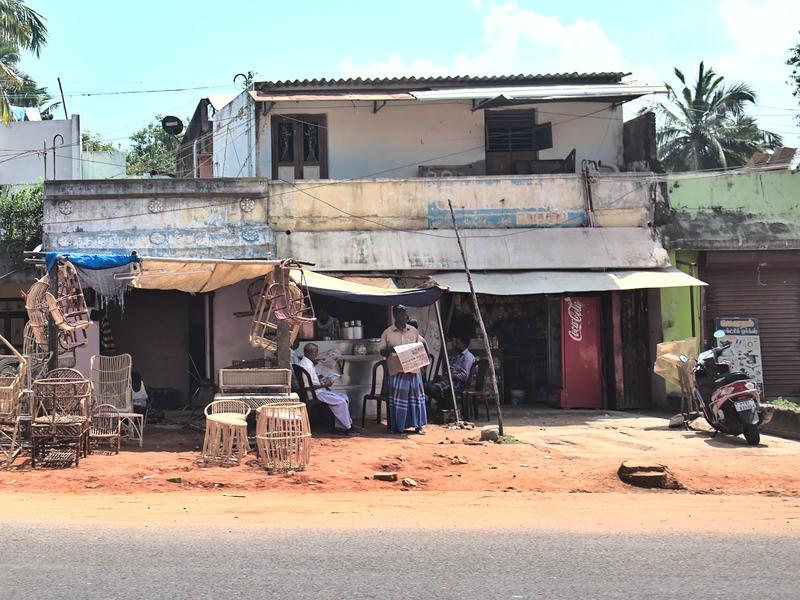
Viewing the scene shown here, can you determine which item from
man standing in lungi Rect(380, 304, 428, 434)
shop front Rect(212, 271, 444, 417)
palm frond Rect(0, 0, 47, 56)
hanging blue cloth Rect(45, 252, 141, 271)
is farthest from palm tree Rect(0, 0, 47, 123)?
man standing in lungi Rect(380, 304, 428, 434)

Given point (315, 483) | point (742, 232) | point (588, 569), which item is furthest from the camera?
point (742, 232)

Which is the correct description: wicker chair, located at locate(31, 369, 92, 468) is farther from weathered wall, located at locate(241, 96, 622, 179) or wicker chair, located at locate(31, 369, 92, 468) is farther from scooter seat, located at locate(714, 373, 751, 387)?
weathered wall, located at locate(241, 96, 622, 179)

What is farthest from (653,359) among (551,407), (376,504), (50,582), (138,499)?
(50,582)

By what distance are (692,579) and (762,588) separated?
0.40 m

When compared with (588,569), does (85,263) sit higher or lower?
higher

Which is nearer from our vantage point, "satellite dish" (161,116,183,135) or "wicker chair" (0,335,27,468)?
"wicker chair" (0,335,27,468)

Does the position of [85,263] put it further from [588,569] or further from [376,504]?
[588,569]

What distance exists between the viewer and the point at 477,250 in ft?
52.4

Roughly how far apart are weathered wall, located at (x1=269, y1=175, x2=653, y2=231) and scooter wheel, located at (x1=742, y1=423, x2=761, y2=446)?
6.27 metres

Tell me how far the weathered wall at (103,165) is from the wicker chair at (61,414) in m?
14.1

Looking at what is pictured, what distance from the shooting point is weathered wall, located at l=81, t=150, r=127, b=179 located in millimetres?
23136

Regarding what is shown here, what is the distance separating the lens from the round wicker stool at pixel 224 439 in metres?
9.39

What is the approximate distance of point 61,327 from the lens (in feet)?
34.8

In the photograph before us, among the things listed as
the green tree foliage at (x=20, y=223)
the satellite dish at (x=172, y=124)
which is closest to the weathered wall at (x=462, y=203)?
the green tree foliage at (x=20, y=223)
